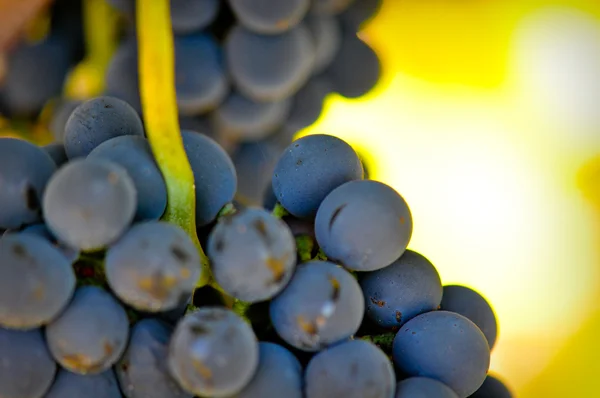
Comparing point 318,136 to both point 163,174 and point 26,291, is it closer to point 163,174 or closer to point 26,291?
point 163,174

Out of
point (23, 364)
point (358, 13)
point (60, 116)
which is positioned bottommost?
point (60, 116)

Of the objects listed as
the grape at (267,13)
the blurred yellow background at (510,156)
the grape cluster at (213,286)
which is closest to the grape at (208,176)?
the grape cluster at (213,286)

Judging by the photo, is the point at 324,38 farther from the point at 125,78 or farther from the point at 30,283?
the point at 30,283

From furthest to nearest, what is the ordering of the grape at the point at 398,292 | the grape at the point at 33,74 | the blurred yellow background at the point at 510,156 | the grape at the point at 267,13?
the blurred yellow background at the point at 510,156
the grape at the point at 33,74
the grape at the point at 267,13
the grape at the point at 398,292

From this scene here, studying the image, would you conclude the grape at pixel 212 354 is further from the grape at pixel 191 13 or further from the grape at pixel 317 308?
the grape at pixel 191 13

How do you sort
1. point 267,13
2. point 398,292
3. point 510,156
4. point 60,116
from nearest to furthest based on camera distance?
point 398,292
point 267,13
point 60,116
point 510,156

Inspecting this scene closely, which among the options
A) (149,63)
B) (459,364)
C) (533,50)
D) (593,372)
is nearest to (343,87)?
(149,63)

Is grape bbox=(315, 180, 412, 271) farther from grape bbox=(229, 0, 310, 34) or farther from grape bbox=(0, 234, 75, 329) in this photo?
grape bbox=(229, 0, 310, 34)

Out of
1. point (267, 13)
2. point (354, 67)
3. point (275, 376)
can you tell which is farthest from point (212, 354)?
point (354, 67)
